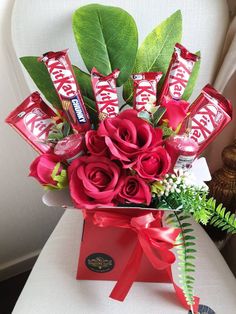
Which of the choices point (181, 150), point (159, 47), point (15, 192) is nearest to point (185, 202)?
point (181, 150)

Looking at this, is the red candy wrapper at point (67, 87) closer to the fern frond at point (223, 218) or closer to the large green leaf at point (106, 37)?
the large green leaf at point (106, 37)

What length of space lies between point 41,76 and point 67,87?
0.31 feet

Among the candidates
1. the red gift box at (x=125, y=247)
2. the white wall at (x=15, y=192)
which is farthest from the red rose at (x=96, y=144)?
the white wall at (x=15, y=192)

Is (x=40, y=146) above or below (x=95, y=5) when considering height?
below

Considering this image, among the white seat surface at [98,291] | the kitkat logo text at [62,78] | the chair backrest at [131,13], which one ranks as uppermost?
the chair backrest at [131,13]

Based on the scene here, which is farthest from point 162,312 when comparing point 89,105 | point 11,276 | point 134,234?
point 11,276

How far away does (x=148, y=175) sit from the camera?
1.48 feet

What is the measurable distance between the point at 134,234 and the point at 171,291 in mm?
142

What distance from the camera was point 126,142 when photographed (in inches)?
17.3

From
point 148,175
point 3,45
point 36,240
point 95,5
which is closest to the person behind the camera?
point 148,175

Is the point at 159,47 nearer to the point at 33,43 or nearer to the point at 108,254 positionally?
the point at 33,43

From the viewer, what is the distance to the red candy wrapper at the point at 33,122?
508 millimetres

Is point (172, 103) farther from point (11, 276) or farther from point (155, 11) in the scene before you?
point (11, 276)

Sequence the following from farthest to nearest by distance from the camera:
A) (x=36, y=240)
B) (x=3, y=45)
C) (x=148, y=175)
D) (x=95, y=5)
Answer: (x=36, y=240) → (x=3, y=45) → (x=95, y=5) → (x=148, y=175)
